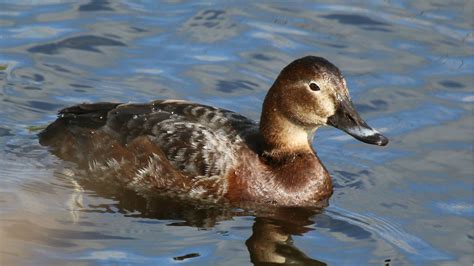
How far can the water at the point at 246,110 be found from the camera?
997 centimetres

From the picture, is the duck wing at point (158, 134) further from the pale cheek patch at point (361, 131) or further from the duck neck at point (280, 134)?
the pale cheek patch at point (361, 131)

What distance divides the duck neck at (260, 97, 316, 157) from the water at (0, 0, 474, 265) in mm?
659

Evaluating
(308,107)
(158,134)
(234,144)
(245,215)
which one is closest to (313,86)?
(308,107)

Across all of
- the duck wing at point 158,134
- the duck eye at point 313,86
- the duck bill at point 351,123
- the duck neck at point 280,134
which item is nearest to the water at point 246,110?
the duck wing at point 158,134

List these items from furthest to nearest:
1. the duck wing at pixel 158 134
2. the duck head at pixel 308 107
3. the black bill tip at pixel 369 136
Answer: the duck wing at pixel 158 134, the duck head at pixel 308 107, the black bill tip at pixel 369 136

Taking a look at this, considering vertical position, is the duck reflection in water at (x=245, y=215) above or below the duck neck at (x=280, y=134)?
below

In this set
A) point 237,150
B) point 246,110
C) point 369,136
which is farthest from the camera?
point 246,110

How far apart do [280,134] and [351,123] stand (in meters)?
0.75

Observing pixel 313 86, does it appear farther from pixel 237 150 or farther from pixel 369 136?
pixel 237 150

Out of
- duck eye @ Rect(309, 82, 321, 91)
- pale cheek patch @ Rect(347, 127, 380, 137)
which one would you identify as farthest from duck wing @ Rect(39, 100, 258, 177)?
pale cheek patch @ Rect(347, 127, 380, 137)

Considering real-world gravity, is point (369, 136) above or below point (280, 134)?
above

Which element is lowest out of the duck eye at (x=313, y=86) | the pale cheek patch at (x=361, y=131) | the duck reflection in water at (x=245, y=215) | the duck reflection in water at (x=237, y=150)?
the duck reflection in water at (x=245, y=215)

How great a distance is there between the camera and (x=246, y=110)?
12.8 metres

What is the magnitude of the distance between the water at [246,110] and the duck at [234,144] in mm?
244
